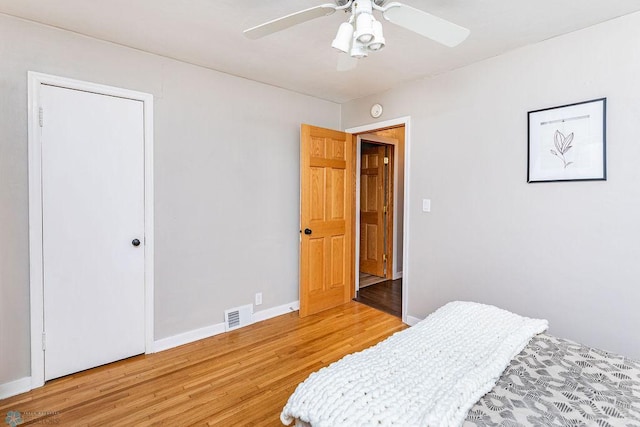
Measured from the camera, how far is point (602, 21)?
1.98m

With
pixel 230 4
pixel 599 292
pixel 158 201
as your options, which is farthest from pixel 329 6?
pixel 599 292

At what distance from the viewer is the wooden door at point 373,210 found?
16.0 feet

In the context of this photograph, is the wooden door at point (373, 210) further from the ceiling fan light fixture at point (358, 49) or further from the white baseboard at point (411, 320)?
the ceiling fan light fixture at point (358, 49)

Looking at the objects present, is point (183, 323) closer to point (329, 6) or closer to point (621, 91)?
point (329, 6)

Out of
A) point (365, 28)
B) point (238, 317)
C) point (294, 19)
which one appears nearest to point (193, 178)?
point (238, 317)

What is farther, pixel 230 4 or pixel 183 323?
pixel 183 323

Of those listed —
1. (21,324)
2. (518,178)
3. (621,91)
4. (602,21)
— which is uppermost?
(602,21)

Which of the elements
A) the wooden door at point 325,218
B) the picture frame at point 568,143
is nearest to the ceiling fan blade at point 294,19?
the wooden door at point 325,218

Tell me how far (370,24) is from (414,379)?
1.46 metres

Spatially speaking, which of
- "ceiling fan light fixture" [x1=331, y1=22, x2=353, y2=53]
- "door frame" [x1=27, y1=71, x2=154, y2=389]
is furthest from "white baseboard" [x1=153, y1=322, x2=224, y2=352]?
"ceiling fan light fixture" [x1=331, y1=22, x2=353, y2=53]

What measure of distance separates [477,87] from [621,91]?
914 millimetres

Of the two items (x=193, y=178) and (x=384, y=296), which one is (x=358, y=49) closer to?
(x=193, y=178)

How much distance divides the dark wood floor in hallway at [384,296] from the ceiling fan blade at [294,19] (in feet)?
9.57

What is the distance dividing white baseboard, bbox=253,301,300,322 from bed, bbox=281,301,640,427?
2028 mm
